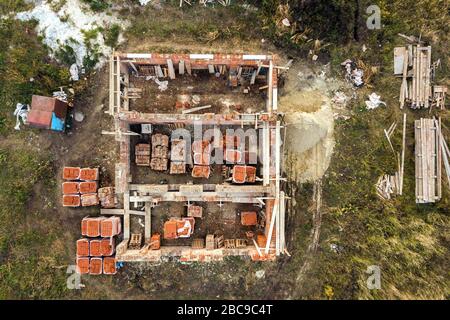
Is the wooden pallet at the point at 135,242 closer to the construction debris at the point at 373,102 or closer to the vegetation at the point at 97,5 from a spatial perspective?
the vegetation at the point at 97,5

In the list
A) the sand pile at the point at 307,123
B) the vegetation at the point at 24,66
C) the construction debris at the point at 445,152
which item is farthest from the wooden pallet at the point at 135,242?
the construction debris at the point at 445,152

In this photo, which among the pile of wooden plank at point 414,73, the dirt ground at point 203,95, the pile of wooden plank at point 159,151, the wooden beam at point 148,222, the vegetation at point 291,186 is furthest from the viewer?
the dirt ground at point 203,95

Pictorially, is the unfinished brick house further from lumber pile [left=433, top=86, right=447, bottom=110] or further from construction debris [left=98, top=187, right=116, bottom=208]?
lumber pile [left=433, top=86, right=447, bottom=110]

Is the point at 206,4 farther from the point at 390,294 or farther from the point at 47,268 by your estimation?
the point at 390,294

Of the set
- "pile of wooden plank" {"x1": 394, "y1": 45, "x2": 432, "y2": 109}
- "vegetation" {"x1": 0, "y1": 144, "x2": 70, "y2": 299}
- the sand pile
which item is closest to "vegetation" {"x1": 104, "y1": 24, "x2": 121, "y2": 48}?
"vegetation" {"x1": 0, "y1": 144, "x2": 70, "y2": 299}

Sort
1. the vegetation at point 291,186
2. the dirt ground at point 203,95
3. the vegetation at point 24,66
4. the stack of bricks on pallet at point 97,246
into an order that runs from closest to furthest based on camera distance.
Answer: the stack of bricks on pallet at point 97,246 < the vegetation at point 291,186 < the vegetation at point 24,66 < the dirt ground at point 203,95
